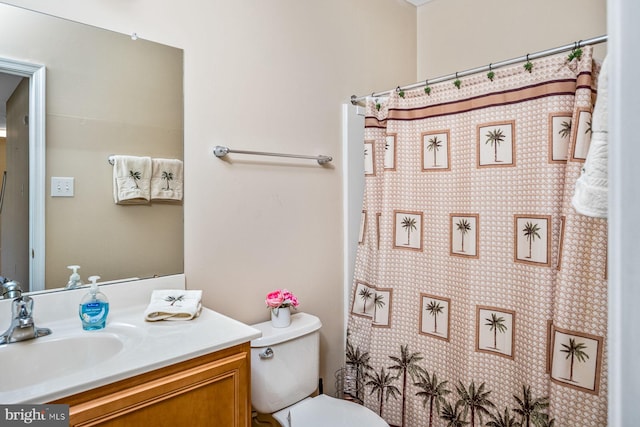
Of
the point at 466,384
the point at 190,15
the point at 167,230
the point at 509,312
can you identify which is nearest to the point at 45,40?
the point at 190,15

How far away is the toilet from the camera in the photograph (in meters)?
1.52

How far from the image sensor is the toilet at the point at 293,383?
1519mm

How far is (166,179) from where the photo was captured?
58.4 inches

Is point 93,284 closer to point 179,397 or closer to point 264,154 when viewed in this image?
point 179,397

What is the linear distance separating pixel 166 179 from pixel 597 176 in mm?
1357

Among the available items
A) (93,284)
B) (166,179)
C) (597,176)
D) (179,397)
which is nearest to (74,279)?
(93,284)

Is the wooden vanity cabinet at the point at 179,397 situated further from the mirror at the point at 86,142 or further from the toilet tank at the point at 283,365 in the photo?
the mirror at the point at 86,142

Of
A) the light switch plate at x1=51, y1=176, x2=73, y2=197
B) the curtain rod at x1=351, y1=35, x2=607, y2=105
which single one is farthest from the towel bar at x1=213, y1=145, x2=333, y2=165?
the light switch plate at x1=51, y1=176, x2=73, y2=197

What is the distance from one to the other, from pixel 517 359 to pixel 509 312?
0.18m

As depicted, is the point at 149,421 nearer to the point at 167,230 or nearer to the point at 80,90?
the point at 167,230

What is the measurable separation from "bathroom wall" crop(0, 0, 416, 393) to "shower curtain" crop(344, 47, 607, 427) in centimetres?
22

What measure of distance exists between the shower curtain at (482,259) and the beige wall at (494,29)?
0.71m

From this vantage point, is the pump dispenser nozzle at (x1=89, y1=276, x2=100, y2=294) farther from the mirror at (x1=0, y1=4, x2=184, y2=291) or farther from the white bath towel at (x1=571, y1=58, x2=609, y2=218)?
the white bath towel at (x1=571, y1=58, x2=609, y2=218)

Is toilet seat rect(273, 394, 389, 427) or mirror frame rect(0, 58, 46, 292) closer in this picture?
mirror frame rect(0, 58, 46, 292)
